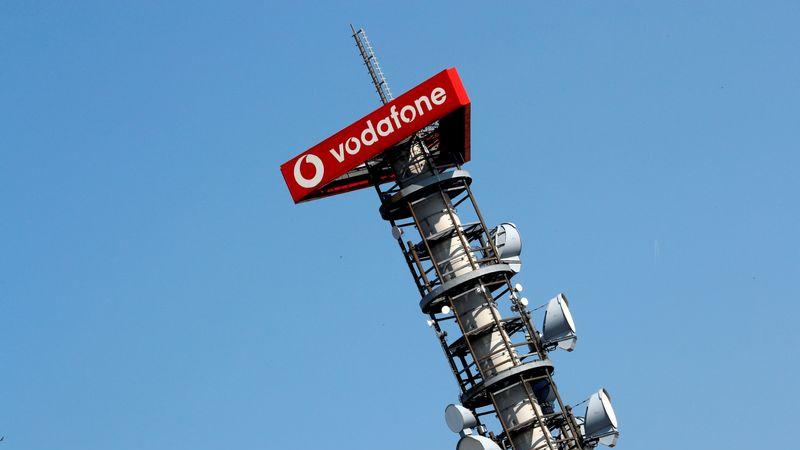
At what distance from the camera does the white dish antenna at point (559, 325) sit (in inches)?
3004

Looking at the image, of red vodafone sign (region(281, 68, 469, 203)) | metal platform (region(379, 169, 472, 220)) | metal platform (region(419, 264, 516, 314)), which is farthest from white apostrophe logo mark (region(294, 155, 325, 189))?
metal platform (region(419, 264, 516, 314))

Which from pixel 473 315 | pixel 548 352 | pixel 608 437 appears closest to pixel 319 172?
pixel 473 315

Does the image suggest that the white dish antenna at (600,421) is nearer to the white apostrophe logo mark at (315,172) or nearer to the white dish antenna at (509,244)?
the white dish antenna at (509,244)

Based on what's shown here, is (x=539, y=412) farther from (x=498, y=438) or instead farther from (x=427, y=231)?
(x=427, y=231)

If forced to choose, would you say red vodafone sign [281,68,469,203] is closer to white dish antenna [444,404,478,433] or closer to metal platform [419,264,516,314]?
metal platform [419,264,516,314]

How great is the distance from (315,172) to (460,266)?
33.9ft

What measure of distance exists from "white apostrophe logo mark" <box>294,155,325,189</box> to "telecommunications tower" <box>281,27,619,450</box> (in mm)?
60

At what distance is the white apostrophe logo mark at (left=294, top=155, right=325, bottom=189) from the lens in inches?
3113

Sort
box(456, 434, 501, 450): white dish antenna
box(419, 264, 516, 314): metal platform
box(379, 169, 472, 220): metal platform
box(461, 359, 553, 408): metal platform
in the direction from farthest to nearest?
1. box(379, 169, 472, 220): metal platform
2. box(419, 264, 516, 314): metal platform
3. box(461, 359, 553, 408): metal platform
4. box(456, 434, 501, 450): white dish antenna

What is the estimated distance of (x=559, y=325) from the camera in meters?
76.4

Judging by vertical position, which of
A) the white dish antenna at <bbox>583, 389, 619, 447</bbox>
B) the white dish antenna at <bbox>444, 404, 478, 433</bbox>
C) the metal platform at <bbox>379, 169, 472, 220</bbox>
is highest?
the metal platform at <bbox>379, 169, 472, 220</bbox>

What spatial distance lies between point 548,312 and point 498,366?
14.1 feet

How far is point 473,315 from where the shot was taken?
7831 cm

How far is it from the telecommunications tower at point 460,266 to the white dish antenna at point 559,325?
6cm
